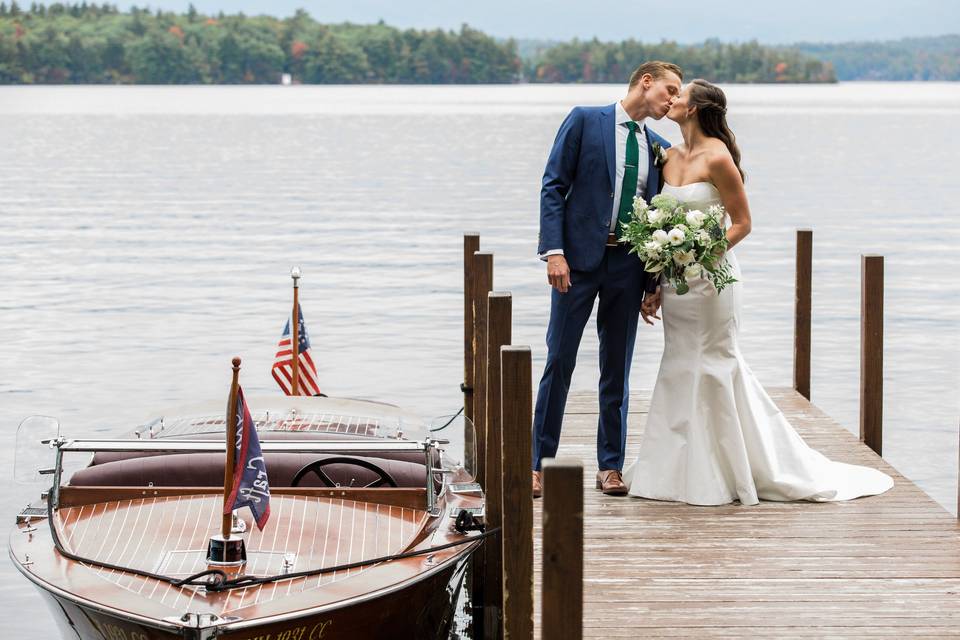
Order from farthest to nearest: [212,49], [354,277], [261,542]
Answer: [212,49], [354,277], [261,542]

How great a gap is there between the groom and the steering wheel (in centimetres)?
79

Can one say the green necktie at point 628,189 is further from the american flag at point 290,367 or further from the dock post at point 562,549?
the american flag at point 290,367

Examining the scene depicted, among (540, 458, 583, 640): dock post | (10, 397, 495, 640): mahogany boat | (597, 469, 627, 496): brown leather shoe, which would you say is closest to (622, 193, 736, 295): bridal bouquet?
(597, 469, 627, 496): brown leather shoe

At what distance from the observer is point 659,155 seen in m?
7.57

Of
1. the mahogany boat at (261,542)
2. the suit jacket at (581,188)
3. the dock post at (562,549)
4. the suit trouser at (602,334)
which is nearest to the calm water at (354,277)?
the mahogany boat at (261,542)

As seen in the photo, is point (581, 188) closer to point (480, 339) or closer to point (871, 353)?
point (480, 339)

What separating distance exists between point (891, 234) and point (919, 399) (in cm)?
1519

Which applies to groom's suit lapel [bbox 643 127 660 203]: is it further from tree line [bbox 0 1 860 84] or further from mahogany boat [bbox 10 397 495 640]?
tree line [bbox 0 1 860 84]

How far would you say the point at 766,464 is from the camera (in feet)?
25.2

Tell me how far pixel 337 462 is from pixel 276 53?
15606 cm

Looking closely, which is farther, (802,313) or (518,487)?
(802,313)

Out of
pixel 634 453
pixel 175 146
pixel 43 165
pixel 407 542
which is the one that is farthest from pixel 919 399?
pixel 175 146

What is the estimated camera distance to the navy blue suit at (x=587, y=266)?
7.32m

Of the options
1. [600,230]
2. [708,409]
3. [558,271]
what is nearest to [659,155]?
[600,230]
